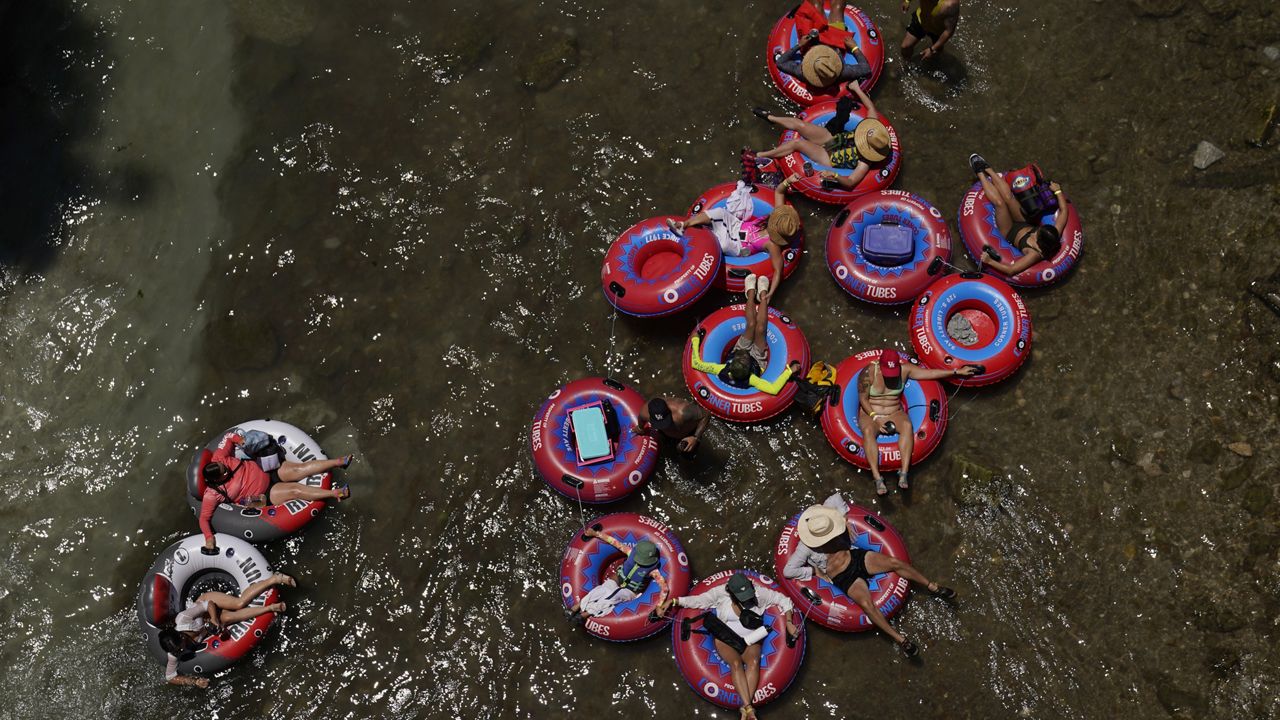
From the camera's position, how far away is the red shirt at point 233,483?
9047 millimetres

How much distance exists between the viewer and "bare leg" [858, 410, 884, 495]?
352 inches

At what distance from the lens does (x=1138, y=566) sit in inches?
341

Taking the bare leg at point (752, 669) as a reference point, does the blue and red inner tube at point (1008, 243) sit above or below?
above

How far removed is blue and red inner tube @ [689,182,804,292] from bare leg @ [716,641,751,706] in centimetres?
381

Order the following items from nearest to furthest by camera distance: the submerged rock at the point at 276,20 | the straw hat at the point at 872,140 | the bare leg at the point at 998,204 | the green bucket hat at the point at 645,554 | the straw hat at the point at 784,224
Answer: the green bucket hat at the point at 645,554 < the straw hat at the point at 784,224 < the bare leg at the point at 998,204 < the straw hat at the point at 872,140 < the submerged rock at the point at 276,20

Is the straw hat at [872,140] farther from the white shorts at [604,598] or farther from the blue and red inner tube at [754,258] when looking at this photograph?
the white shorts at [604,598]

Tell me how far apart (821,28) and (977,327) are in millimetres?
4018

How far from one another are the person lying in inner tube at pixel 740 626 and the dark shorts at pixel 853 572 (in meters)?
0.51

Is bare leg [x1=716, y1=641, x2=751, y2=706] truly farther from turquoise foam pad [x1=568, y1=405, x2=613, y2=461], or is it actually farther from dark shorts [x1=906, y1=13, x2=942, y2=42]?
dark shorts [x1=906, y1=13, x2=942, y2=42]

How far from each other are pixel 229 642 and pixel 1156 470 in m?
9.29

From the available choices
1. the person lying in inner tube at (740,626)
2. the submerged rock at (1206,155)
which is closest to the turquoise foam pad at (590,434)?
the person lying in inner tube at (740,626)

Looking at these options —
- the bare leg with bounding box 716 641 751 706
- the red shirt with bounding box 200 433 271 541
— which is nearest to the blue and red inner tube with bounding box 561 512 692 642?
the bare leg with bounding box 716 641 751 706

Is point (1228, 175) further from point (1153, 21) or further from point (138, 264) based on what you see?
point (138, 264)

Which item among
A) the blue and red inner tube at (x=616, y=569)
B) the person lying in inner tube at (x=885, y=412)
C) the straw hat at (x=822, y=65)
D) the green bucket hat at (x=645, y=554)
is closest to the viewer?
the green bucket hat at (x=645, y=554)
